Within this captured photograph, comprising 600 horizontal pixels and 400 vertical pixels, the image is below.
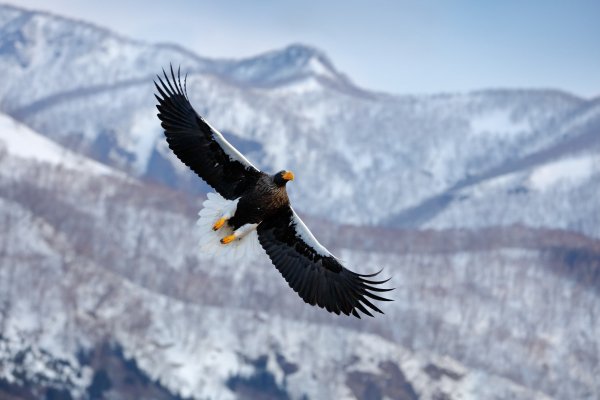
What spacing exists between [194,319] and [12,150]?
54.4m

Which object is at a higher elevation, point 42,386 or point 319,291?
point 319,291

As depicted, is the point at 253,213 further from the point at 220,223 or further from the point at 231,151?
the point at 231,151

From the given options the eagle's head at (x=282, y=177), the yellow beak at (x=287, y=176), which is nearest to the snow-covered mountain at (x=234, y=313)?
the eagle's head at (x=282, y=177)

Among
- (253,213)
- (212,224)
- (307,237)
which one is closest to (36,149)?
(307,237)

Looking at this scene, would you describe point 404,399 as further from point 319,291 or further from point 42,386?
point 319,291

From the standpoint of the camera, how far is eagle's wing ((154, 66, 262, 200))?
1909 centimetres

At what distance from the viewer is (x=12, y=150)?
156 m

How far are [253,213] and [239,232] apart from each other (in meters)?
0.43

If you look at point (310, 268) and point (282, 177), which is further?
point (310, 268)

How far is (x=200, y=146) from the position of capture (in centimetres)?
1953

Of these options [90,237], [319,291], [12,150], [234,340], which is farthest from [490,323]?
[319,291]

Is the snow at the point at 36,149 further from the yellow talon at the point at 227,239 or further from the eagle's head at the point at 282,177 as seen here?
the eagle's head at the point at 282,177

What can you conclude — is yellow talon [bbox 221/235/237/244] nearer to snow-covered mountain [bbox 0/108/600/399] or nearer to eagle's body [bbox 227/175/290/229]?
eagle's body [bbox 227/175/290/229]

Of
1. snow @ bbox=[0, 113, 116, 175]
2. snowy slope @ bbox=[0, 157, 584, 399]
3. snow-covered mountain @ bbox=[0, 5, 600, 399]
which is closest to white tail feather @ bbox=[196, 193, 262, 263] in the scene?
snow-covered mountain @ bbox=[0, 5, 600, 399]
